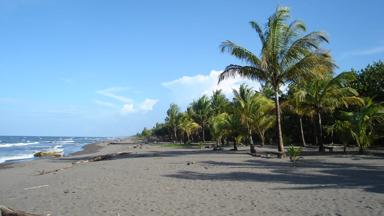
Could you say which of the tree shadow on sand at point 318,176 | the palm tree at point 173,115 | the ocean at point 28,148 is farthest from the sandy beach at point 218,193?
the palm tree at point 173,115

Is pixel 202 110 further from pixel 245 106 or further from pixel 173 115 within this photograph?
pixel 245 106

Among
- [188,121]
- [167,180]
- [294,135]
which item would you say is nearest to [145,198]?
[167,180]

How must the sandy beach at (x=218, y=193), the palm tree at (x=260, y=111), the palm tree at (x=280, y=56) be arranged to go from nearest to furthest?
the sandy beach at (x=218, y=193) → the palm tree at (x=280, y=56) → the palm tree at (x=260, y=111)

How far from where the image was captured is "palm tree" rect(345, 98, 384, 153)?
839 inches

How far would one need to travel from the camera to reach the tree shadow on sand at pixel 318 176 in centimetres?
1077

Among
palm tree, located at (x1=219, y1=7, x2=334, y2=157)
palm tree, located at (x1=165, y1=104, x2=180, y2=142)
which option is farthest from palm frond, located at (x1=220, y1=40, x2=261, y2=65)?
palm tree, located at (x1=165, y1=104, x2=180, y2=142)

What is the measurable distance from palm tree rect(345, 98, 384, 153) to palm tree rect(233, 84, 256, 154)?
6.68 m

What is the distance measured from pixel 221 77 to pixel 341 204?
49.4 ft

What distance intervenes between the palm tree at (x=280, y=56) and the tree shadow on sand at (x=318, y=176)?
641 centimetres

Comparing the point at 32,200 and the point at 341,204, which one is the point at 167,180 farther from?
the point at 341,204

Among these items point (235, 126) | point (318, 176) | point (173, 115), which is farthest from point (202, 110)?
point (318, 176)

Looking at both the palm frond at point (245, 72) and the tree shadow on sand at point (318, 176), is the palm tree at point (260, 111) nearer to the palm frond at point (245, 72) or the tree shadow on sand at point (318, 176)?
the palm frond at point (245, 72)

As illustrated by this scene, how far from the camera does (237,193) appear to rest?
10164 millimetres

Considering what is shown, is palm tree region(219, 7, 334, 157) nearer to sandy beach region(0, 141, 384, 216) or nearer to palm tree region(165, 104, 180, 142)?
sandy beach region(0, 141, 384, 216)
